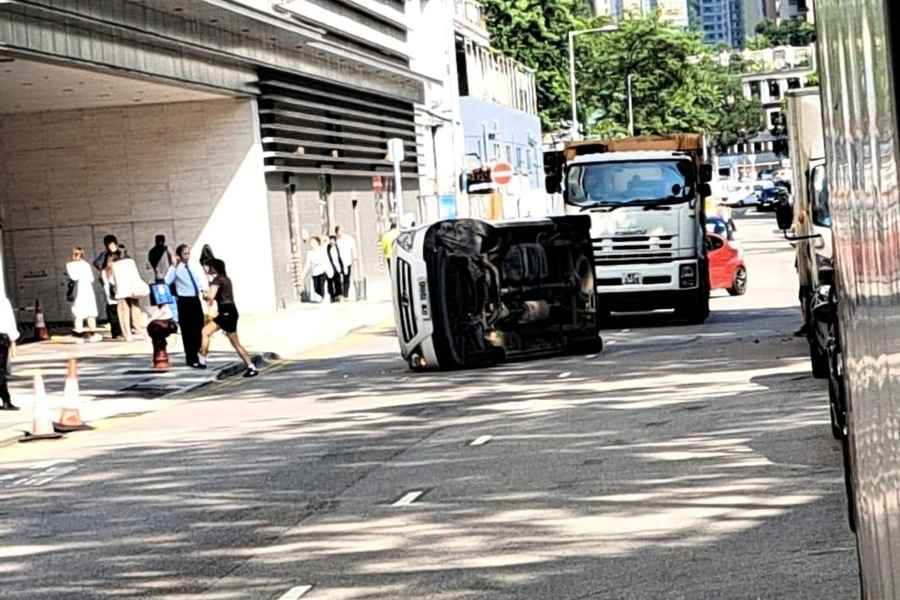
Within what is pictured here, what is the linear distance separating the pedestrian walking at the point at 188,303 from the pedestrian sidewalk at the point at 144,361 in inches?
11.5

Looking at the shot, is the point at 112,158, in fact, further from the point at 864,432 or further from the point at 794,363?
the point at 864,432

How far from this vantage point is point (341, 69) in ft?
163

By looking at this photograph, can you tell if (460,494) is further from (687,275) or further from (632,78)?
(632,78)

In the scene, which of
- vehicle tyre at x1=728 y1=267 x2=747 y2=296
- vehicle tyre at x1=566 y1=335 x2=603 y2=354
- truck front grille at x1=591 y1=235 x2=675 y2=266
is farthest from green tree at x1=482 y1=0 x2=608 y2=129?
vehicle tyre at x1=566 y1=335 x2=603 y2=354

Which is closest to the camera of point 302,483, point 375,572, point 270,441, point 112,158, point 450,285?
point 375,572

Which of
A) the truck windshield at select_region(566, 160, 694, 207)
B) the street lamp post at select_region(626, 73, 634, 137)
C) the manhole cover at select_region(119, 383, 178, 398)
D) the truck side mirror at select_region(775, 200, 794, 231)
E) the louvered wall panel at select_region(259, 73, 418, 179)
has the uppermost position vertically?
the street lamp post at select_region(626, 73, 634, 137)

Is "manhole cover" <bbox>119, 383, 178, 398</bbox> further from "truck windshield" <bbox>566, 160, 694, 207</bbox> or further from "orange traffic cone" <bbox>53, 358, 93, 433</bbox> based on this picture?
"truck windshield" <bbox>566, 160, 694, 207</bbox>

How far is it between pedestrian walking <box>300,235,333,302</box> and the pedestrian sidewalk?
81.5 inches

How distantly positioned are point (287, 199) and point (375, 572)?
1392 inches

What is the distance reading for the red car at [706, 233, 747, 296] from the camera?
3775cm

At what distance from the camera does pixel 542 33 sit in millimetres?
101688

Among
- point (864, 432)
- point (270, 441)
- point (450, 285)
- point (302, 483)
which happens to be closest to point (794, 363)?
point (450, 285)

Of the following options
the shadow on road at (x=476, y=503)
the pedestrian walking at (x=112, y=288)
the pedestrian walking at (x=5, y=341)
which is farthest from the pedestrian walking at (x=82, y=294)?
the shadow on road at (x=476, y=503)

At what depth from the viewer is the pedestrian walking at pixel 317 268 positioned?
148 feet
